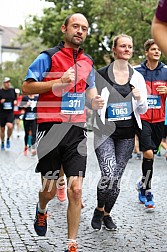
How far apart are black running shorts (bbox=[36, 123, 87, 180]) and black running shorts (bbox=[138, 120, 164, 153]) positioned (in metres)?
2.19

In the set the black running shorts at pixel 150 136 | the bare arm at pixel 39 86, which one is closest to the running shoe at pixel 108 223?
the black running shorts at pixel 150 136

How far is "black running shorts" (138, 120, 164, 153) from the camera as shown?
7.25m

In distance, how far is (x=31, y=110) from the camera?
16031 millimetres

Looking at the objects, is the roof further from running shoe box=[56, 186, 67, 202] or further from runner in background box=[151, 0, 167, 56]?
runner in background box=[151, 0, 167, 56]

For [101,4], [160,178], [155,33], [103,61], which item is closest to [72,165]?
[155,33]

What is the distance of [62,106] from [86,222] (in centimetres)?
180

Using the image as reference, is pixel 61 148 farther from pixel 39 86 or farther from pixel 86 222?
pixel 86 222

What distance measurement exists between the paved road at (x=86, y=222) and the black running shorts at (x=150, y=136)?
784 millimetres

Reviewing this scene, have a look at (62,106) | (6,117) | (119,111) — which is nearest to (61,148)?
(62,106)

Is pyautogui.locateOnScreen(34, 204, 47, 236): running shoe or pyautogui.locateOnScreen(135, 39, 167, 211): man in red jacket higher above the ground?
pyautogui.locateOnScreen(135, 39, 167, 211): man in red jacket

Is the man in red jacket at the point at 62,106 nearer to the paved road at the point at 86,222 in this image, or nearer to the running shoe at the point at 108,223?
the paved road at the point at 86,222

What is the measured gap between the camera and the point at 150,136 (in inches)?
288

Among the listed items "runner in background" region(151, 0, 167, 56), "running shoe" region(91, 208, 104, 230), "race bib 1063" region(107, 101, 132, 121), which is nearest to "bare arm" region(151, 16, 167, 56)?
"runner in background" region(151, 0, 167, 56)

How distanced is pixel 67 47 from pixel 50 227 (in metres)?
1.95
